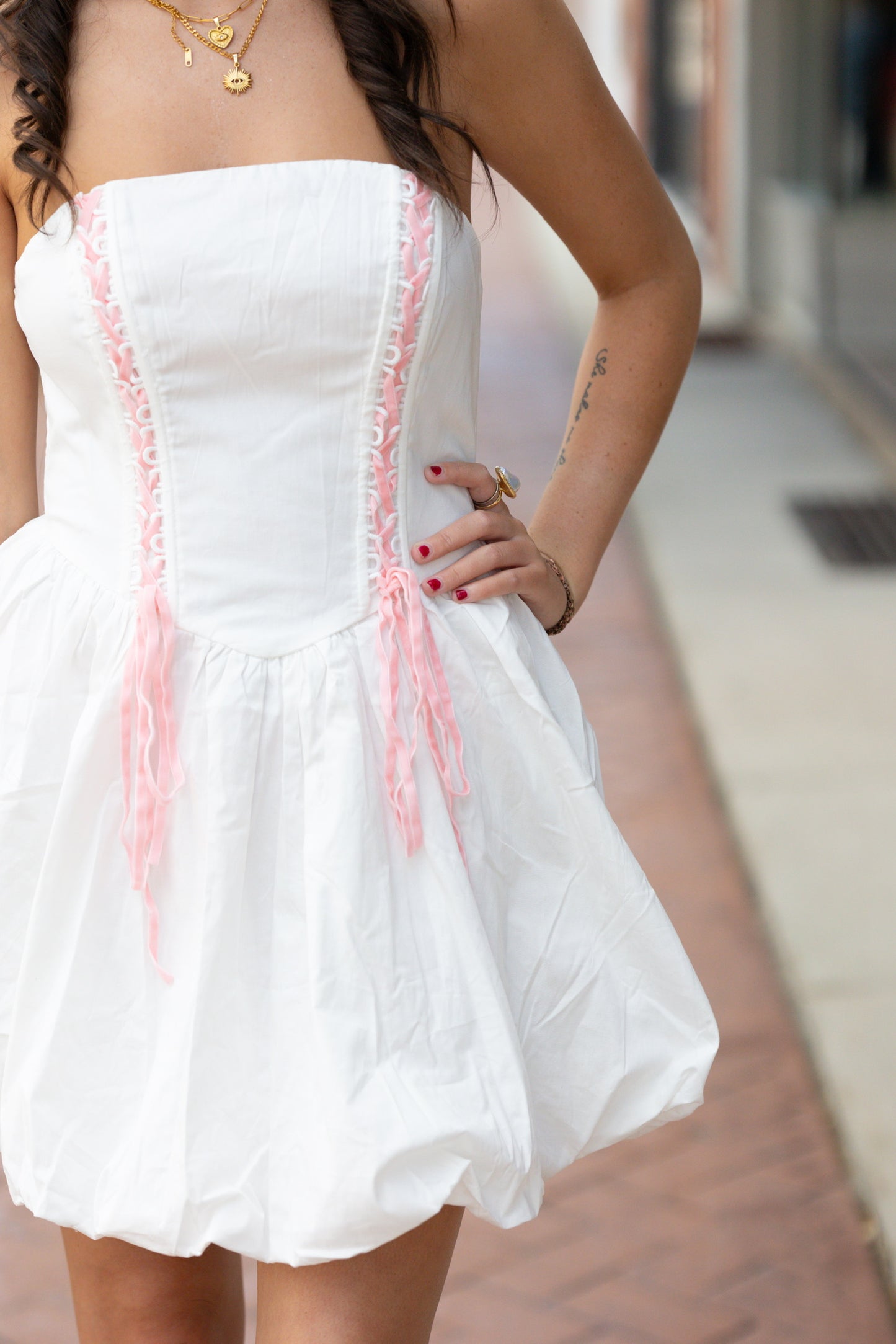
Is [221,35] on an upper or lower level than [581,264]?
upper

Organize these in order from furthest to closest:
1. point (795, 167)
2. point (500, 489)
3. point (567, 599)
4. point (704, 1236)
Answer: point (795, 167), point (704, 1236), point (567, 599), point (500, 489)

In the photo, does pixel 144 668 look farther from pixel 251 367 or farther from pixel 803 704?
pixel 803 704

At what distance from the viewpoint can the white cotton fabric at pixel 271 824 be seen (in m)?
1.32

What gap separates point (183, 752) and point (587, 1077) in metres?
0.50

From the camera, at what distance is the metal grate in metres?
6.40

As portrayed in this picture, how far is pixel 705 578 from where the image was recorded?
6.27 metres

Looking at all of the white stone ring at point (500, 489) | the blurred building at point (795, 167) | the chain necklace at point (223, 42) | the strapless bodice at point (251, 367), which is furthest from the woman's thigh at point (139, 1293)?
the blurred building at point (795, 167)

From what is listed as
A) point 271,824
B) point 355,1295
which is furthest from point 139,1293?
point 271,824

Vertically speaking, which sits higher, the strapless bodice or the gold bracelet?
the strapless bodice

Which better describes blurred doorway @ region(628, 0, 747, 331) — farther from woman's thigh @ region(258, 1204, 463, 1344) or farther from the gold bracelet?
woman's thigh @ region(258, 1204, 463, 1344)

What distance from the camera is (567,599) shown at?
173 centimetres

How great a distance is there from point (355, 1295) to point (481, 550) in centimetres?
71

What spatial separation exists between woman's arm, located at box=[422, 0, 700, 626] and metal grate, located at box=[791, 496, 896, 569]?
185 inches

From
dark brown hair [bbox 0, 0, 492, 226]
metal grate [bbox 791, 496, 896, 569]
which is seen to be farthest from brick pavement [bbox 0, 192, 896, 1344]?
metal grate [bbox 791, 496, 896, 569]
